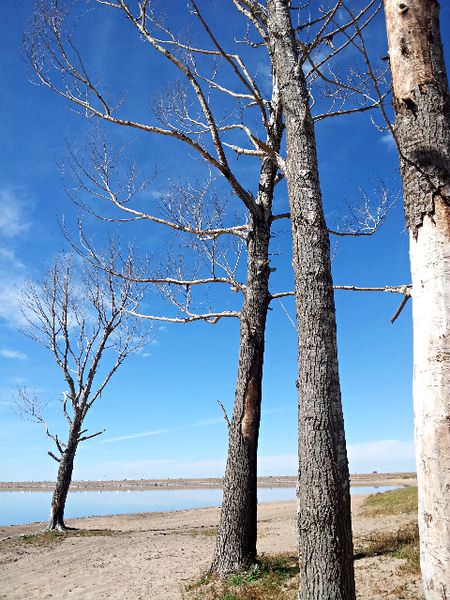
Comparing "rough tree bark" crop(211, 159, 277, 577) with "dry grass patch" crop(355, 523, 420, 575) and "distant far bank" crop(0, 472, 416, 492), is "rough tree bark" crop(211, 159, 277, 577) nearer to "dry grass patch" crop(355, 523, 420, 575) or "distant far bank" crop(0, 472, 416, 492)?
"dry grass patch" crop(355, 523, 420, 575)

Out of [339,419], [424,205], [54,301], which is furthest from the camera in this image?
[54,301]

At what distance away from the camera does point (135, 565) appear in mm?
9062

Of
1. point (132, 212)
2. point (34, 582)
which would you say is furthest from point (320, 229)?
point (34, 582)

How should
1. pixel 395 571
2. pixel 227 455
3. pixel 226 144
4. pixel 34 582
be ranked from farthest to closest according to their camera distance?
1. pixel 34 582
2. pixel 227 455
3. pixel 226 144
4. pixel 395 571

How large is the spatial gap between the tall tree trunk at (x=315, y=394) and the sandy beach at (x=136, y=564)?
2.03 metres

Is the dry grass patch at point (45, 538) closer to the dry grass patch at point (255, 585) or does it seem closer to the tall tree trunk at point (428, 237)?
the dry grass patch at point (255, 585)

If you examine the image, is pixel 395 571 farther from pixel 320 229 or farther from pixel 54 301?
pixel 54 301

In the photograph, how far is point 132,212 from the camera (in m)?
8.52

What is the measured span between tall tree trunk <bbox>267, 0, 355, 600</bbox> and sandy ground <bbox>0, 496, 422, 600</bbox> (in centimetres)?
201

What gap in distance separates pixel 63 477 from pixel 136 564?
744 centimetres

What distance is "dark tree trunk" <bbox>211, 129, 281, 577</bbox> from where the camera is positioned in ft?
24.8

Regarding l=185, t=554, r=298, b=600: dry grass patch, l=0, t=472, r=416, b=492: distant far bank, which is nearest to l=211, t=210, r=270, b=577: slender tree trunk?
l=185, t=554, r=298, b=600: dry grass patch

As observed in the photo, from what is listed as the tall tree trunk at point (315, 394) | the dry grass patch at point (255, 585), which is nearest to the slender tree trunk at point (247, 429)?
the dry grass patch at point (255, 585)

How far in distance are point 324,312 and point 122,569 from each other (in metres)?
6.72
